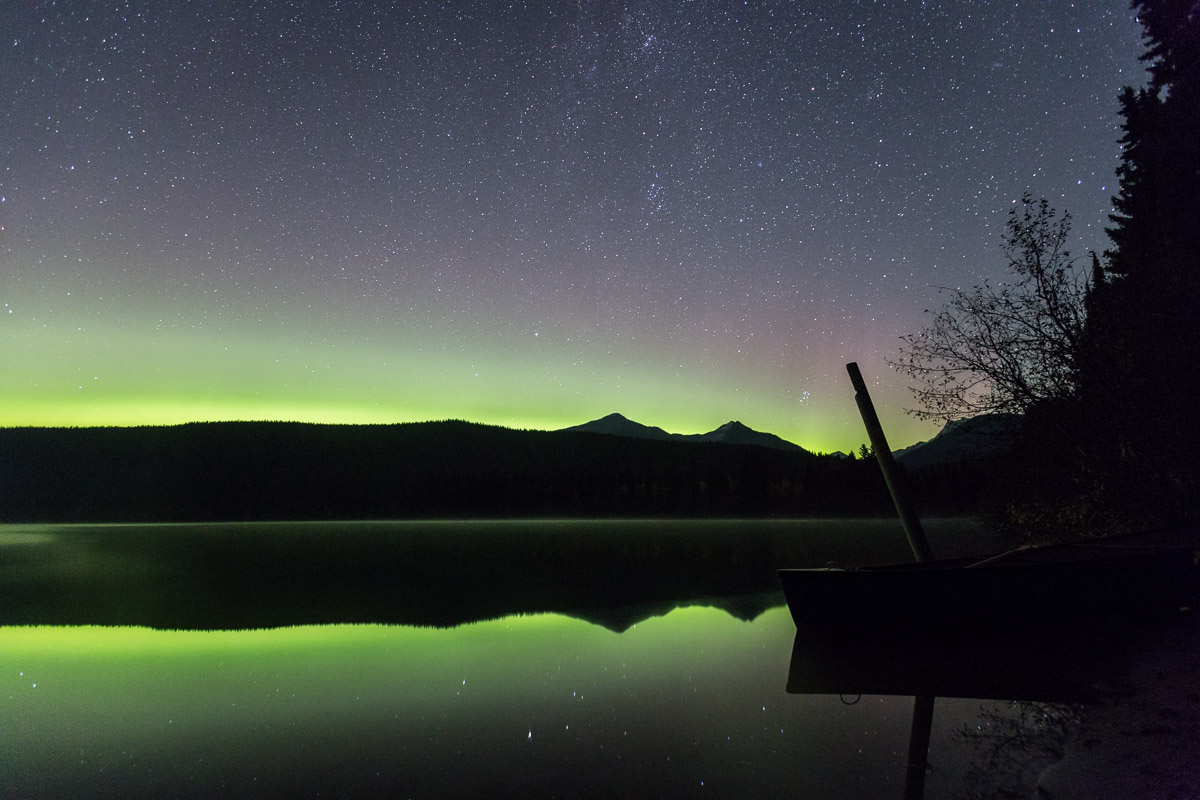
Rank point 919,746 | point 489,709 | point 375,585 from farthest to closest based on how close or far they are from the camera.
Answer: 1. point 375,585
2. point 489,709
3. point 919,746

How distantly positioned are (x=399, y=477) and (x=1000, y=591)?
132 metres

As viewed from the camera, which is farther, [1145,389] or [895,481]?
[895,481]

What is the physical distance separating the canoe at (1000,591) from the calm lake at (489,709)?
2.35 feet

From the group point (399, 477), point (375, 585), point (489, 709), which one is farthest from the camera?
point (399, 477)

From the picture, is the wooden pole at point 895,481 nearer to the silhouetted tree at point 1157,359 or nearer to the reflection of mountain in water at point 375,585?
the silhouetted tree at point 1157,359

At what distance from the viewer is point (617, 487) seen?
392 feet

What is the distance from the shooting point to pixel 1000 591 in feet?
34.1

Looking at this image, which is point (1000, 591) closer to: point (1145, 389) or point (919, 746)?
point (1145, 389)

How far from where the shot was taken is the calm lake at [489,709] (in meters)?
5.93

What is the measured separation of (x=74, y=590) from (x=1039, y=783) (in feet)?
78.3

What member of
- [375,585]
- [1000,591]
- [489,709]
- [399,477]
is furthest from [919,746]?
[399,477]

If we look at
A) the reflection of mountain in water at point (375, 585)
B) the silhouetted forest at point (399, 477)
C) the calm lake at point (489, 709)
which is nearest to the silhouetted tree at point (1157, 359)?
the calm lake at point (489, 709)

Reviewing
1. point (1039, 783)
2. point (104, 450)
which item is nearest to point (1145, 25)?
point (1039, 783)

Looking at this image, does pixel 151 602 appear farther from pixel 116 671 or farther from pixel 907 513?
pixel 907 513
